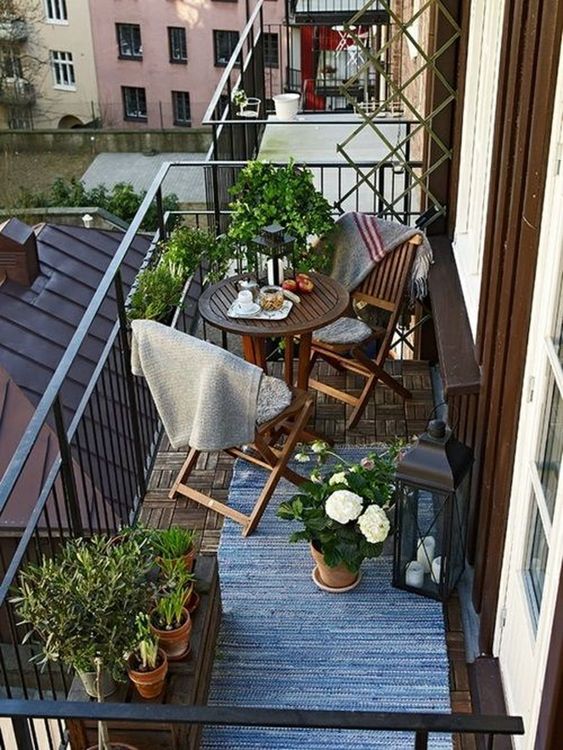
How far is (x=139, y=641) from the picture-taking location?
265cm

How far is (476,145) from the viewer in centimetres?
430

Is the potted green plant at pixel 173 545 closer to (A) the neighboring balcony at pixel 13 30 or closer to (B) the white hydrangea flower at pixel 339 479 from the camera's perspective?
(B) the white hydrangea flower at pixel 339 479

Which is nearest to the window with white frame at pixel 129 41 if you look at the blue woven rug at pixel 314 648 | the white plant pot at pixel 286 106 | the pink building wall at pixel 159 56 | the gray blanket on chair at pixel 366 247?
the pink building wall at pixel 159 56

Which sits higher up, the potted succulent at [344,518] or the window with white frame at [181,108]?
the potted succulent at [344,518]

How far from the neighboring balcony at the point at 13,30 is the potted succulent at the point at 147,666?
23.9 m

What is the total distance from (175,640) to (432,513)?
98 cm

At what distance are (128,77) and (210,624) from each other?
23412 millimetres

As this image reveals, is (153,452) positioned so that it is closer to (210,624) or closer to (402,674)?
(210,624)

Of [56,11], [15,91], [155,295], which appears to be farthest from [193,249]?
[56,11]

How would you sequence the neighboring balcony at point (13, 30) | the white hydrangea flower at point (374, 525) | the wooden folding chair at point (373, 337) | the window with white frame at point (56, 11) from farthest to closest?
the window with white frame at point (56, 11) < the neighboring balcony at point (13, 30) < the wooden folding chair at point (373, 337) < the white hydrangea flower at point (374, 525)

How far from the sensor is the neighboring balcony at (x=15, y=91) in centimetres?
2459

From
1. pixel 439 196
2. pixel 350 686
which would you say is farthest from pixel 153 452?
pixel 439 196

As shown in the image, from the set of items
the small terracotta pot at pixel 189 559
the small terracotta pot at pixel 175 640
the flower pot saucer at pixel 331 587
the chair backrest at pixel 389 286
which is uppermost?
the chair backrest at pixel 389 286

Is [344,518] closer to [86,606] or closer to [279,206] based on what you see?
[86,606]
